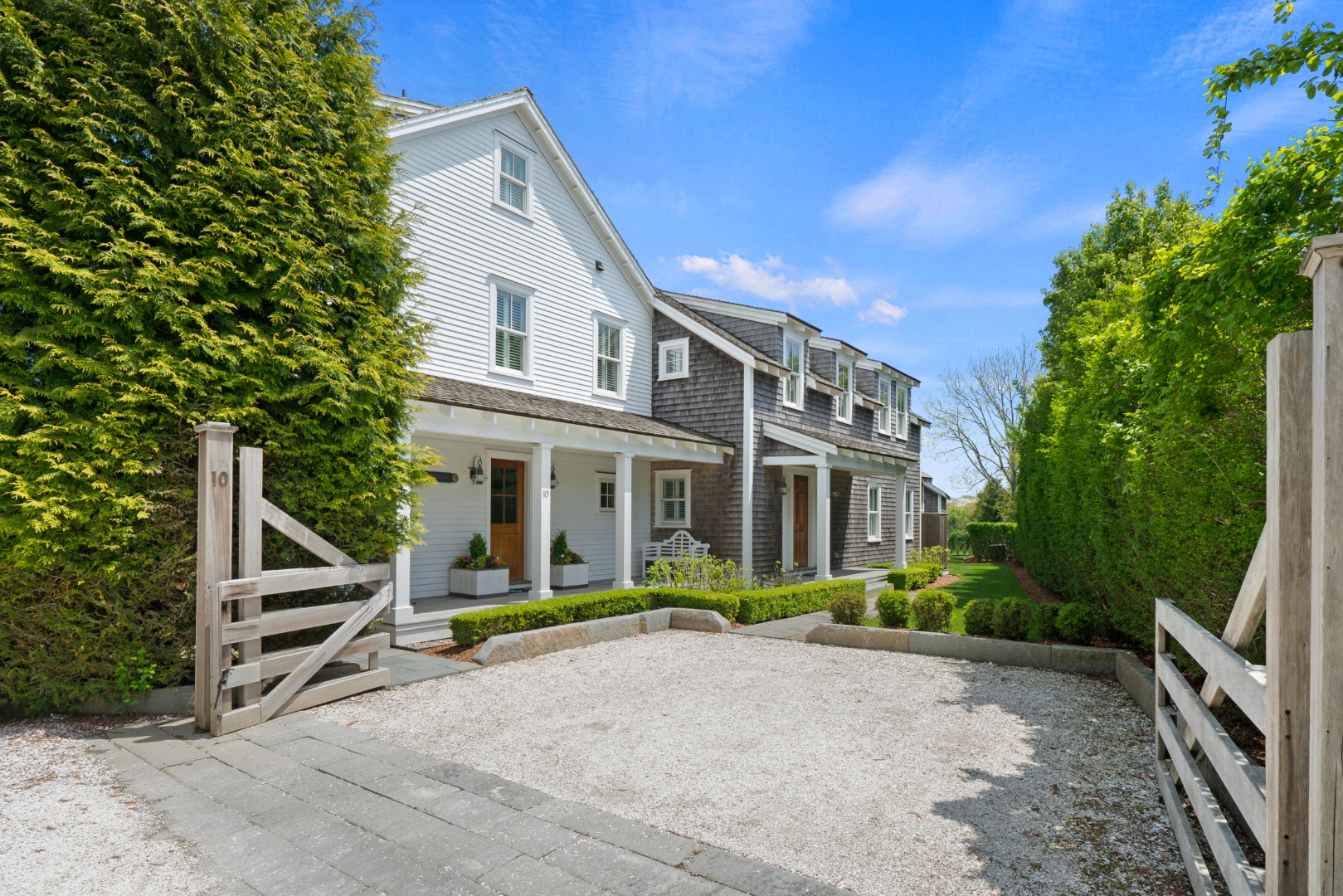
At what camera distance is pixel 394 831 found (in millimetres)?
3695

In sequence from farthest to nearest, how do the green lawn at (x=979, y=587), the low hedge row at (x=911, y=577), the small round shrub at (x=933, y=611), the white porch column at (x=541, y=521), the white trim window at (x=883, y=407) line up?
the white trim window at (x=883, y=407)
the low hedge row at (x=911, y=577)
the white porch column at (x=541, y=521)
the green lawn at (x=979, y=587)
the small round shrub at (x=933, y=611)

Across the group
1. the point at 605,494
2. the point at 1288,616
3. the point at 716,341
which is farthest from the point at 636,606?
the point at 1288,616

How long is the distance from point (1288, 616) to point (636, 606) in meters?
9.16

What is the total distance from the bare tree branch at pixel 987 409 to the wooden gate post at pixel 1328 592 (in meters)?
36.0

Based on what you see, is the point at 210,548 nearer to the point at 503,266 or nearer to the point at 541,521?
the point at 541,521

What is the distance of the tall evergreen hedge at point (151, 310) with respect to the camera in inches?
208

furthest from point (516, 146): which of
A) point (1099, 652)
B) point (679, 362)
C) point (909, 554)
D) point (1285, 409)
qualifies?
point (909, 554)

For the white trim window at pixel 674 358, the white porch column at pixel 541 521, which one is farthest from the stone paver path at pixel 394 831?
the white trim window at pixel 674 358

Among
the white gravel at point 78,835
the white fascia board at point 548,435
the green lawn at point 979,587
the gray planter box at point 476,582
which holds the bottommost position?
the green lawn at point 979,587

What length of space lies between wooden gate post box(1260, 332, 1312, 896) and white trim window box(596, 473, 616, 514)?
1339cm

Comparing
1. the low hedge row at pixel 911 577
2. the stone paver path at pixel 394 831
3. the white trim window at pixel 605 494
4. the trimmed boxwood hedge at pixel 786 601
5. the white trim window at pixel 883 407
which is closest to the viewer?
the stone paver path at pixel 394 831

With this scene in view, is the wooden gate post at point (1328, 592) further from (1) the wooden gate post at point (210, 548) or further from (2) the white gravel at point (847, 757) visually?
(1) the wooden gate post at point (210, 548)

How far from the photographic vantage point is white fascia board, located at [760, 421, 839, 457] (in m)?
14.7

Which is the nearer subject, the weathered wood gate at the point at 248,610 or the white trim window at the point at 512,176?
the weathered wood gate at the point at 248,610
